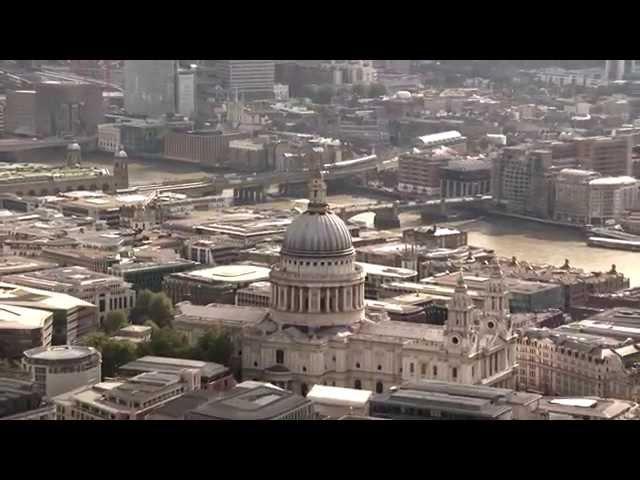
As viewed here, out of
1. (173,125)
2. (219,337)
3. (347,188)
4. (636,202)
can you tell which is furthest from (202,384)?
(173,125)

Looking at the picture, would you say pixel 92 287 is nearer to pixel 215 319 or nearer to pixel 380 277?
pixel 215 319

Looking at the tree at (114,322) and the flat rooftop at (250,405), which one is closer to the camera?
the flat rooftop at (250,405)

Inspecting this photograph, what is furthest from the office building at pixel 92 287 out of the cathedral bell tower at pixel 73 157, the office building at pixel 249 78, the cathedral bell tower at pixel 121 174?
the office building at pixel 249 78

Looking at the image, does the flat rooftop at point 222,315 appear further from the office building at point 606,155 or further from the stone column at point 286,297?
the office building at point 606,155

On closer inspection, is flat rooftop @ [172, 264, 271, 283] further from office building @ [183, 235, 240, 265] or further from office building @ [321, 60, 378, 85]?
office building @ [321, 60, 378, 85]

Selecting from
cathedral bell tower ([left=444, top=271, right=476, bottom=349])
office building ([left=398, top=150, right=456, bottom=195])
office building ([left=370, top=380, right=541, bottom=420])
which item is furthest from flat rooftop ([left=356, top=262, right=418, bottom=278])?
office building ([left=398, top=150, right=456, bottom=195])
